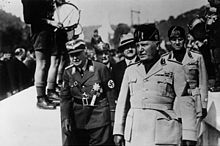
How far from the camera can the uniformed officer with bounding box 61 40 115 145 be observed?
76.3 inches

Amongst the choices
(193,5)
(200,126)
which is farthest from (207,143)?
(193,5)

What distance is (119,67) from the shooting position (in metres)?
1.96

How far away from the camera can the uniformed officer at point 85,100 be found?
76.3 inches

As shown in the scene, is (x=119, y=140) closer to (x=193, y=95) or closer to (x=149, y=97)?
(x=149, y=97)

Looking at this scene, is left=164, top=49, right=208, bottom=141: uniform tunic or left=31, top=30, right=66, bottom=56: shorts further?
left=31, top=30, right=66, bottom=56: shorts

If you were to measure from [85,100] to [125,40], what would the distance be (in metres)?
0.38

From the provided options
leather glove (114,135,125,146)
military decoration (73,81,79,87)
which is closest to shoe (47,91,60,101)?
military decoration (73,81,79,87)

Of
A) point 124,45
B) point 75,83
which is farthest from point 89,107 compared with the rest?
point 124,45

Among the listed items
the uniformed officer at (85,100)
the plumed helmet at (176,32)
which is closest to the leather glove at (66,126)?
the uniformed officer at (85,100)

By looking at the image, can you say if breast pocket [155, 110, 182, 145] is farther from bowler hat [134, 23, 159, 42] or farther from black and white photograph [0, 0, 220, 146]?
bowler hat [134, 23, 159, 42]

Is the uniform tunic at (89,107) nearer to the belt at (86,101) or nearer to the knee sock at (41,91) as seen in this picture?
the belt at (86,101)

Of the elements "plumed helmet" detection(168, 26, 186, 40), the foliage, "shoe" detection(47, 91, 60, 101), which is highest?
the foliage

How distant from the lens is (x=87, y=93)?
194cm

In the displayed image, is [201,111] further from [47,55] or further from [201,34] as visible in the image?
[47,55]
